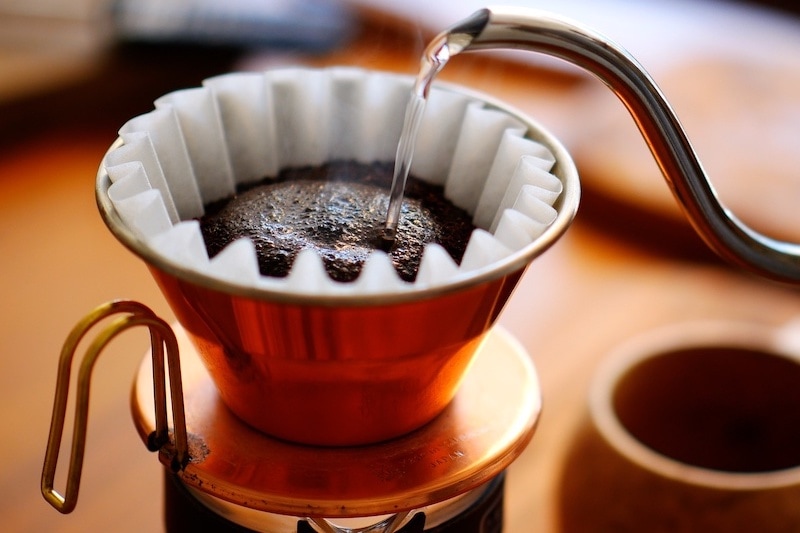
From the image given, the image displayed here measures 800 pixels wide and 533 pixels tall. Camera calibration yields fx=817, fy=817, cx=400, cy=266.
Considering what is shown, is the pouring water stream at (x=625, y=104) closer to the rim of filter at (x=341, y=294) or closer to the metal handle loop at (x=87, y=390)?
the rim of filter at (x=341, y=294)

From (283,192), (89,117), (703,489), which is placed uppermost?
(283,192)

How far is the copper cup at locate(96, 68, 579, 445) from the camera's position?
55 cm

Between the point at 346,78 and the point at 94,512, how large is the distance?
58 cm

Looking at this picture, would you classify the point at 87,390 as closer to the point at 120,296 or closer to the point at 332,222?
the point at 332,222

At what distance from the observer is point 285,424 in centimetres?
67

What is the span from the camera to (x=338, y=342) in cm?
57

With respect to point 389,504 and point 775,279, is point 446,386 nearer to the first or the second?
point 389,504

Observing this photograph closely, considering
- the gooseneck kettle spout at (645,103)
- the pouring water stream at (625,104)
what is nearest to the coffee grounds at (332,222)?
the pouring water stream at (625,104)

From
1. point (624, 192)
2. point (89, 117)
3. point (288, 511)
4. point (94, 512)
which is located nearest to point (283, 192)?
point (288, 511)

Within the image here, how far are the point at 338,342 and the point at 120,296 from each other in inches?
31.3

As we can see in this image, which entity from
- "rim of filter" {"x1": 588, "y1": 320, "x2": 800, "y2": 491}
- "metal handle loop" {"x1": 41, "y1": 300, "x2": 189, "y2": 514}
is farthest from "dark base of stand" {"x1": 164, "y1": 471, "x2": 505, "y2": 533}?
"rim of filter" {"x1": 588, "y1": 320, "x2": 800, "y2": 491}

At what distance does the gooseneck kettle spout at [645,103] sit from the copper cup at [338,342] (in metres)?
0.08

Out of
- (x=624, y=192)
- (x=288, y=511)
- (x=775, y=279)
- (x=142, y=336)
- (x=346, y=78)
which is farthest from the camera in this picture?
(x=624, y=192)

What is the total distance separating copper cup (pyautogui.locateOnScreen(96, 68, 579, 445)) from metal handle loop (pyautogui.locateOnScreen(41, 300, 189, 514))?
1.1 inches
